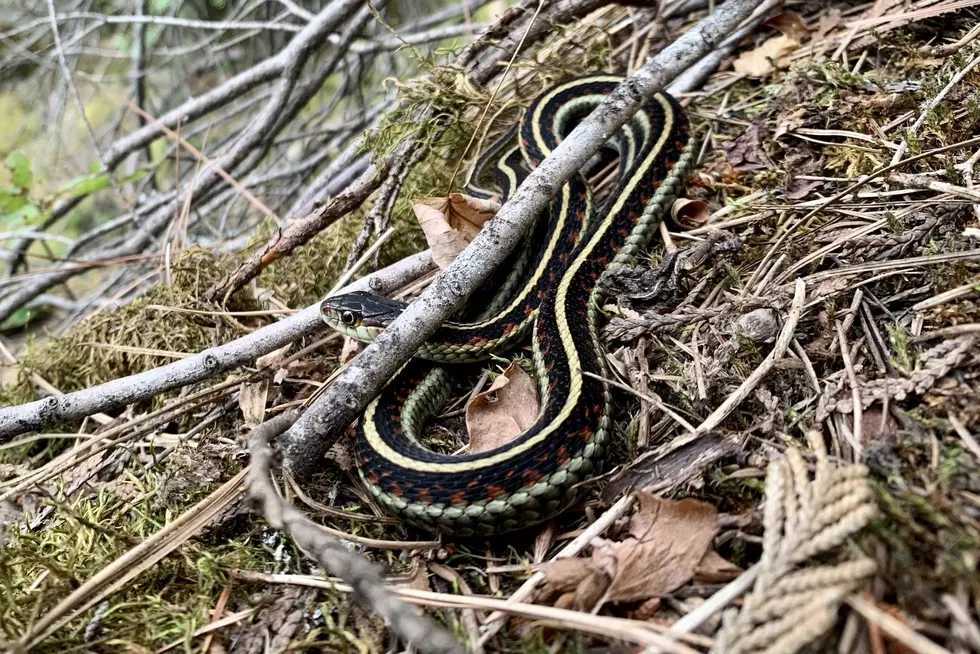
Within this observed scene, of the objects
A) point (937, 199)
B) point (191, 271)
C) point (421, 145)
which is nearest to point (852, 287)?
point (937, 199)

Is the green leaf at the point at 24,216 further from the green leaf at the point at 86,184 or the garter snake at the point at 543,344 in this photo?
the garter snake at the point at 543,344

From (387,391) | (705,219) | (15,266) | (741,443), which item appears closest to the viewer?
(741,443)

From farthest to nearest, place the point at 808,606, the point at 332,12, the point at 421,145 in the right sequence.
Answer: the point at 332,12 < the point at 421,145 < the point at 808,606

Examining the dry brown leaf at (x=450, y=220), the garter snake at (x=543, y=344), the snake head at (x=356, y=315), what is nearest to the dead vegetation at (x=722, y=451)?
the garter snake at (x=543, y=344)

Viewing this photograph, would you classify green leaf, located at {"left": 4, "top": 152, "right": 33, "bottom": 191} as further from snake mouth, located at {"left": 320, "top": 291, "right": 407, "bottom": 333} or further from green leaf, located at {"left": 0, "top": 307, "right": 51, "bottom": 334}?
snake mouth, located at {"left": 320, "top": 291, "right": 407, "bottom": 333}

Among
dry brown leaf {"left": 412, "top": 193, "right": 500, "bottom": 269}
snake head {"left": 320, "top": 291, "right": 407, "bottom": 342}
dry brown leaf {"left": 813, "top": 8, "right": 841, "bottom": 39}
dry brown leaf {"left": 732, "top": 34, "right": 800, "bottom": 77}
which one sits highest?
dry brown leaf {"left": 813, "top": 8, "right": 841, "bottom": 39}

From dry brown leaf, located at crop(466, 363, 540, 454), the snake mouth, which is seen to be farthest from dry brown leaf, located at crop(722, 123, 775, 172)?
the snake mouth

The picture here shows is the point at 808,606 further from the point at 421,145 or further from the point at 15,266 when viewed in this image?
the point at 15,266
